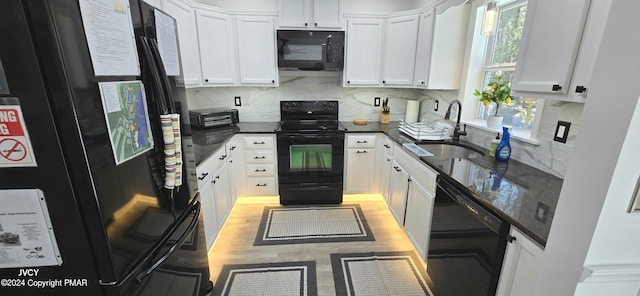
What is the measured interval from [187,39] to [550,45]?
2736 mm

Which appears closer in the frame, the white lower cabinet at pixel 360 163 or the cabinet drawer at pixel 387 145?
the cabinet drawer at pixel 387 145

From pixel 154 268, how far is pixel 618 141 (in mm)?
1553

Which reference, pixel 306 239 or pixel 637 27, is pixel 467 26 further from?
pixel 306 239

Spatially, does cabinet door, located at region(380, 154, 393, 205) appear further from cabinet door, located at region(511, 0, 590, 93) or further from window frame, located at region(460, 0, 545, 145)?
cabinet door, located at region(511, 0, 590, 93)

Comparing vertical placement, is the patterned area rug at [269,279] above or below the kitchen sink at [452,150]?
below

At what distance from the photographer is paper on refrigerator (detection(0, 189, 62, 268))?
816 mm

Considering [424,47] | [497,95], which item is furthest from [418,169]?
[424,47]

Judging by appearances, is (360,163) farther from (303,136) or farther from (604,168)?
(604,168)

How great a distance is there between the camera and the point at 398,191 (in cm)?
259

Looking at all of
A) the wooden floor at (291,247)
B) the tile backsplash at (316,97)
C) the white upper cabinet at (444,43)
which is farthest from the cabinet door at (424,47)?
the wooden floor at (291,247)

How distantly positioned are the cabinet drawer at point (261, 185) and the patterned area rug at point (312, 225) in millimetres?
215

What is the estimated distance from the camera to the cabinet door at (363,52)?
3.02m

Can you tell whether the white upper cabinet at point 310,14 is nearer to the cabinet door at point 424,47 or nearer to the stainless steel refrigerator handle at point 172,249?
the cabinet door at point 424,47

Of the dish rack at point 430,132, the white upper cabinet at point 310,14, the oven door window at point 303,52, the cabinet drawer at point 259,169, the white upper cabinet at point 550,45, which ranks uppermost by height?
the white upper cabinet at point 310,14
